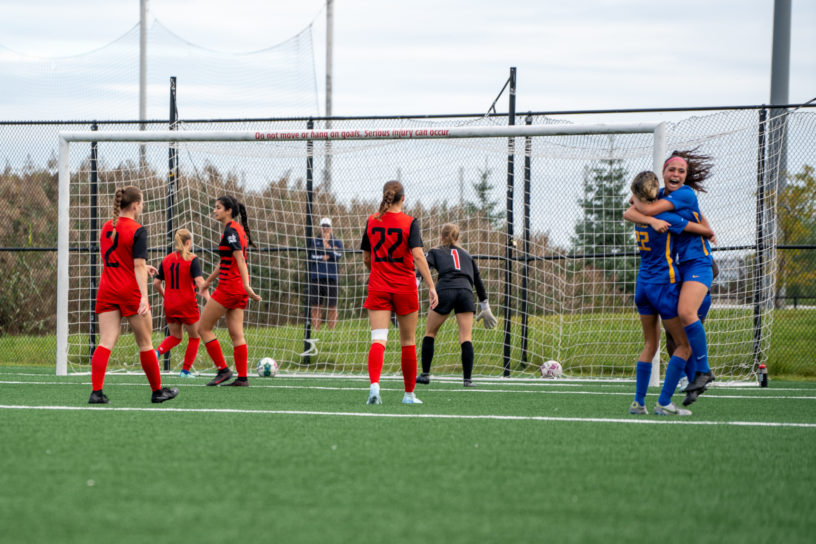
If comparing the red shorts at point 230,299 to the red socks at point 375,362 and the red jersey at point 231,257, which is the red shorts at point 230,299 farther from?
the red socks at point 375,362

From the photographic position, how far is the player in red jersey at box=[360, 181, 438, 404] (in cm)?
789

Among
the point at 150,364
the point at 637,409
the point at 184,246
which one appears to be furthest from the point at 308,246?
the point at 637,409

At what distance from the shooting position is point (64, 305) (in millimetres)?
11508

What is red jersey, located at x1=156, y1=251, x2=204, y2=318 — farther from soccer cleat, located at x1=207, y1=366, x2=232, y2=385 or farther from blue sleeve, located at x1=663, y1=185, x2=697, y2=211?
blue sleeve, located at x1=663, y1=185, x2=697, y2=211

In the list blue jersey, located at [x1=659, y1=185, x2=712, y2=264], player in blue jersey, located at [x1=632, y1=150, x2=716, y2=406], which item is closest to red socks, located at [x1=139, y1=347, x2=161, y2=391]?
player in blue jersey, located at [x1=632, y1=150, x2=716, y2=406]

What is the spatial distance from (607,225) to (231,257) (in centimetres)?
531

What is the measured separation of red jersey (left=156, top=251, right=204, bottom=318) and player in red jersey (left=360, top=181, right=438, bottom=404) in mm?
4194

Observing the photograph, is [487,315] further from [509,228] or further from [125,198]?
[125,198]

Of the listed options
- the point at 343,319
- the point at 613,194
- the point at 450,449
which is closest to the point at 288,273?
the point at 343,319

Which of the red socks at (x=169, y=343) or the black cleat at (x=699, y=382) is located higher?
the black cleat at (x=699, y=382)

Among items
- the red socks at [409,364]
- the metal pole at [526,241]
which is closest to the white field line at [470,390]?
the red socks at [409,364]

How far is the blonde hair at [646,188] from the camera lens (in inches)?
279

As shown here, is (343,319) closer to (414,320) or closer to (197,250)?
(197,250)

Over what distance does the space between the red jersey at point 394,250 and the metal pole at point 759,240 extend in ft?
17.6
